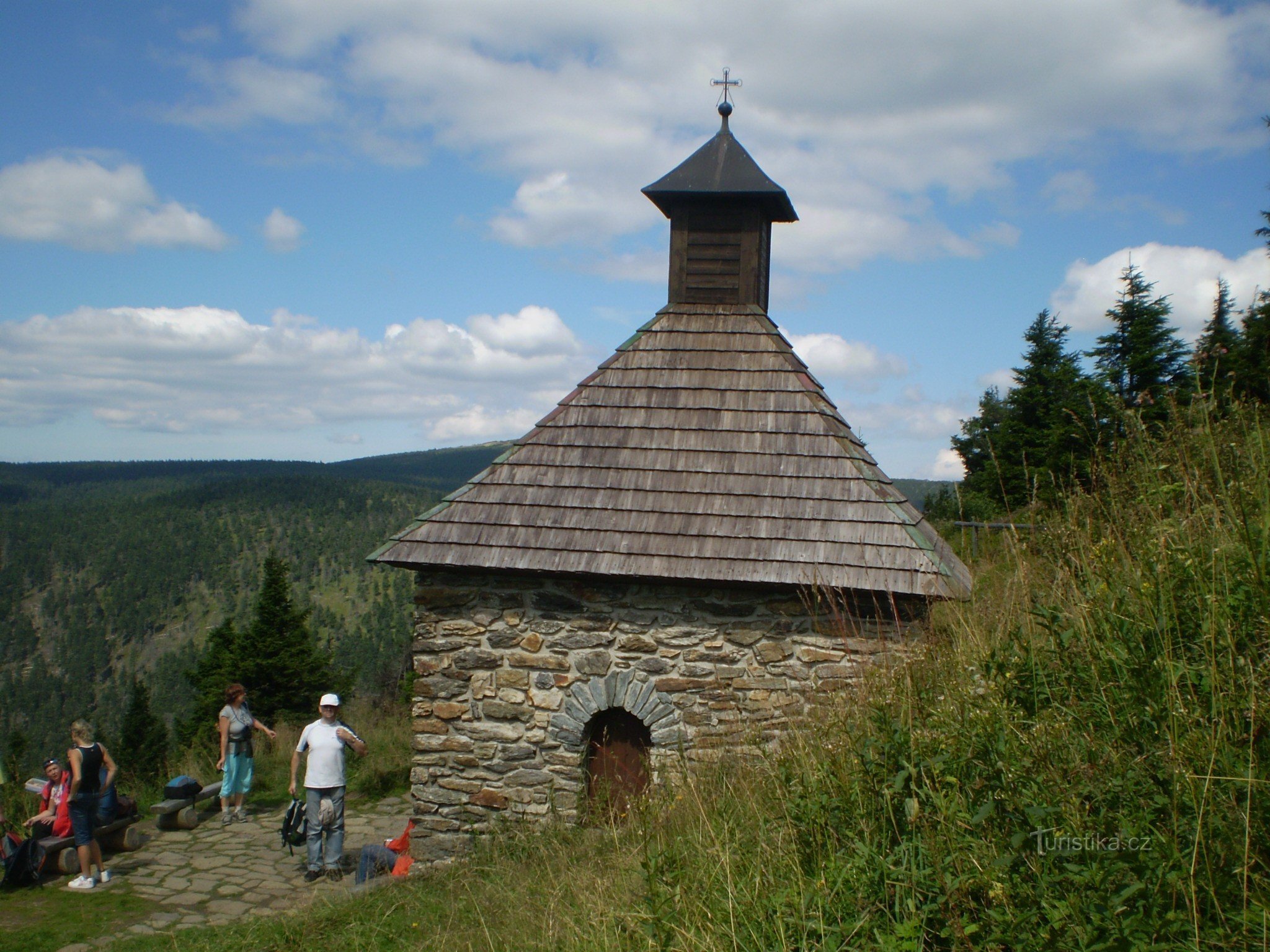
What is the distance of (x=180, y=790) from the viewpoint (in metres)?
8.86

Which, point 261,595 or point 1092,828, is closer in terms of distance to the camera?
point 1092,828

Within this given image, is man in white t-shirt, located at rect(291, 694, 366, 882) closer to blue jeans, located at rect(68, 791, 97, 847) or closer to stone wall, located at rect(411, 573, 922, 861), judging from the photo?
stone wall, located at rect(411, 573, 922, 861)

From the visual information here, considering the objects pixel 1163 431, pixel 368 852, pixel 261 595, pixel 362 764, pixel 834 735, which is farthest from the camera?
pixel 261 595

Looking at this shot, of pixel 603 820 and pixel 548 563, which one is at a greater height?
pixel 548 563

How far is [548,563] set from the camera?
6898mm

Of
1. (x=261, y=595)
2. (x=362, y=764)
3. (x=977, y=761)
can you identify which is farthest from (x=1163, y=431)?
(x=261, y=595)

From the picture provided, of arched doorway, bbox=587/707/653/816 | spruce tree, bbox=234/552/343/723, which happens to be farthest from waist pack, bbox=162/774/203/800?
spruce tree, bbox=234/552/343/723

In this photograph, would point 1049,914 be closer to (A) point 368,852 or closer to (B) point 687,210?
(A) point 368,852

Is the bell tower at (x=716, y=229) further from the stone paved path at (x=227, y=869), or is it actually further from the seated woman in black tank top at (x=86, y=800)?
the seated woman in black tank top at (x=86, y=800)

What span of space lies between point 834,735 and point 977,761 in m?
1.28

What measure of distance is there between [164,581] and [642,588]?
95.4 meters

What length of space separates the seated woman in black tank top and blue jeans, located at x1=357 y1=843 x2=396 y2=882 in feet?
8.07

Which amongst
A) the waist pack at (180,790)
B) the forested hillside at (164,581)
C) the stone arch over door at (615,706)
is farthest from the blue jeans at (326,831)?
the forested hillside at (164,581)

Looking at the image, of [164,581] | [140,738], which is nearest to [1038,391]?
[140,738]
